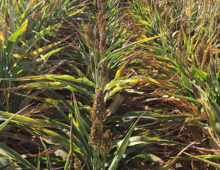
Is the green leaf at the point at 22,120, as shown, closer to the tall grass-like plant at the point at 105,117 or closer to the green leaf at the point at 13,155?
the tall grass-like plant at the point at 105,117

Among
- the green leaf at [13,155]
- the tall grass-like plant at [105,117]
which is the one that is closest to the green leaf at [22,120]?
the tall grass-like plant at [105,117]

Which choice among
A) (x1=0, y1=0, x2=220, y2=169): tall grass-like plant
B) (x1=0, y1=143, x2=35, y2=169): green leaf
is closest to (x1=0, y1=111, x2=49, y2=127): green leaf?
(x1=0, y1=0, x2=220, y2=169): tall grass-like plant

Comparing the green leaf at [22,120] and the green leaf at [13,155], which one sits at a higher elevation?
Answer: the green leaf at [22,120]

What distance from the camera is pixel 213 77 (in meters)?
1.08

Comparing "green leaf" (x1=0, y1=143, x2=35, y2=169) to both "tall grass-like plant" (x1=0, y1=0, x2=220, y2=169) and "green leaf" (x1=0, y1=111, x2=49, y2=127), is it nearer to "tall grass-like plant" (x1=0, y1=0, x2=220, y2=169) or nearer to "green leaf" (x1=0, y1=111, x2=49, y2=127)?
"tall grass-like plant" (x1=0, y1=0, x2=220, y2=169)

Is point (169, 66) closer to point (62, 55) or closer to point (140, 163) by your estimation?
point (140, 163)

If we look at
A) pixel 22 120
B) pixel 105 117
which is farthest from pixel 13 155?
pixel 105 117

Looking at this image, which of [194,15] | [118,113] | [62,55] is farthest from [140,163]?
[194,15]

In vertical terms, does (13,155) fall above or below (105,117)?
below

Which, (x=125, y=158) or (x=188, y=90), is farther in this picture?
(x=188, y=90)

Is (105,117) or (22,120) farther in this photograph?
(22,120)

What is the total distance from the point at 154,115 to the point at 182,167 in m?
0.26

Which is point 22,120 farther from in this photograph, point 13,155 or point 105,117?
point 105,117

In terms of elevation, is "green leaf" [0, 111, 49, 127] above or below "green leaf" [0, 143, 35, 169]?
above
